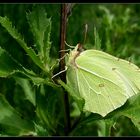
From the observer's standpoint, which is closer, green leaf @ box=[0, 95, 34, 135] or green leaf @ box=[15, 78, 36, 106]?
green leaf @ box=[0, 95, 34, 135]

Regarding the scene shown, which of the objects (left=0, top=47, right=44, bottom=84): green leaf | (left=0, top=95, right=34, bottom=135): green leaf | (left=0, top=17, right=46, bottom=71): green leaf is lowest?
(left=0, top=95, right=34, bottom=135): green leaf

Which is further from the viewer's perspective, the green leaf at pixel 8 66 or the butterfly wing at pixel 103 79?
the butterfly wing at pixel 103 79

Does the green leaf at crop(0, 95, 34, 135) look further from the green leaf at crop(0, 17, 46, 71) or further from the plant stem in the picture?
the green leaf at crop(0, 17, 46, 71)

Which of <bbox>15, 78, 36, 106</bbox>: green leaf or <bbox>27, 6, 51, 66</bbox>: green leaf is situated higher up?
<bbox>27, 6, 51, 66</bbox>: green leaf

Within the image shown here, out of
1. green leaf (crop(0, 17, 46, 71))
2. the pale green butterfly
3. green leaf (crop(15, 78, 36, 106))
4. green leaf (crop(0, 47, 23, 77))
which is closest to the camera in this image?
green leaf (crop(0, 17, 46, 71))

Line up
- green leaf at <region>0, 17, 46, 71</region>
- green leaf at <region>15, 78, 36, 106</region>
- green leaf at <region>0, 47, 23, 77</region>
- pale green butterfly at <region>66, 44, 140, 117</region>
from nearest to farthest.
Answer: green leaf at <region>0, 17, 46, 71</region> < green leaf at <region>0, 47, 23, 77</region> < pale green butterfly at <region>66, 44, 140, 117</region> < green leaf at <region>15, 78, 36, 106</region>

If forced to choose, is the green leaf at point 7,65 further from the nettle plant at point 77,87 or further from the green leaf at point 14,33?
the green leaf at point 14,33

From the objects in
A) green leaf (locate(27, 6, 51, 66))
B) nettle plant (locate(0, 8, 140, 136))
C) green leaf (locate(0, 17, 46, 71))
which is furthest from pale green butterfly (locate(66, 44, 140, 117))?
green leaf (locate(0, 17, 46, 71))

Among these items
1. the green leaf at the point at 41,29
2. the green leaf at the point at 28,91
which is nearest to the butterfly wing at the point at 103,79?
the green leaf at the point at 41,29
